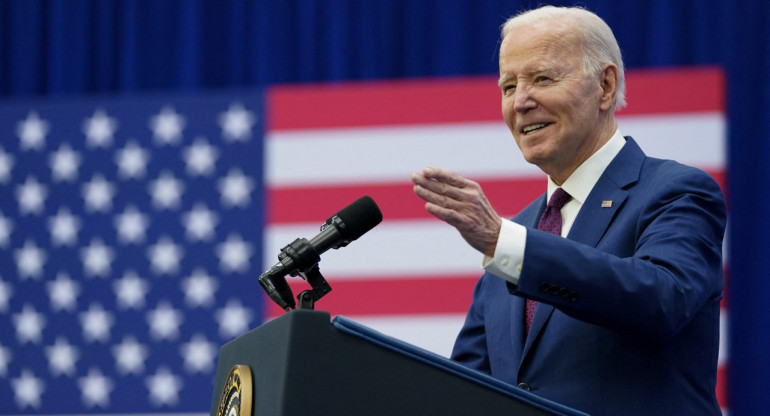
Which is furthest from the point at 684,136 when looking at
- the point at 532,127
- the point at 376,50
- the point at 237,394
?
the point at 237,394

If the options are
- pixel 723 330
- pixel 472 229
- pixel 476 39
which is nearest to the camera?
pixel 472 229

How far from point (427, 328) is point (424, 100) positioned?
3.11 feet

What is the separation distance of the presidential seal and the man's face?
704 millimetres

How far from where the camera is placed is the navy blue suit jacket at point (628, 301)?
117 cm

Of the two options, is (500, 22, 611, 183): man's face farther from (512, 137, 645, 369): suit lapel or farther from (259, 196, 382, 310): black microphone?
(259, 196, 382, 310): black microphone

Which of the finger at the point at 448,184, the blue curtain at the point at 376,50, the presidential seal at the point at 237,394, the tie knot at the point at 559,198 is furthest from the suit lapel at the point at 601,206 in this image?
the blue curtain at the point at 376,50

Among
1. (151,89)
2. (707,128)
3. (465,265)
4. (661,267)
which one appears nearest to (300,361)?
(661,267)

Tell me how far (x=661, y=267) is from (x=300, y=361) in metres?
0.53

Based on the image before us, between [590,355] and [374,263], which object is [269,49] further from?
[590,355]

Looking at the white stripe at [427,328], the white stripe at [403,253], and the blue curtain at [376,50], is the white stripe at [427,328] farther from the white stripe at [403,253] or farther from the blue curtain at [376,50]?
the blue curtain at [376,50]

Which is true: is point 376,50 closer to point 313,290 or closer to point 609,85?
point 609,85

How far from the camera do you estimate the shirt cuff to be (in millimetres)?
1182

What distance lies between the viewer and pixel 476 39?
3930mm

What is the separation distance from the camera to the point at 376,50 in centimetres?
399
